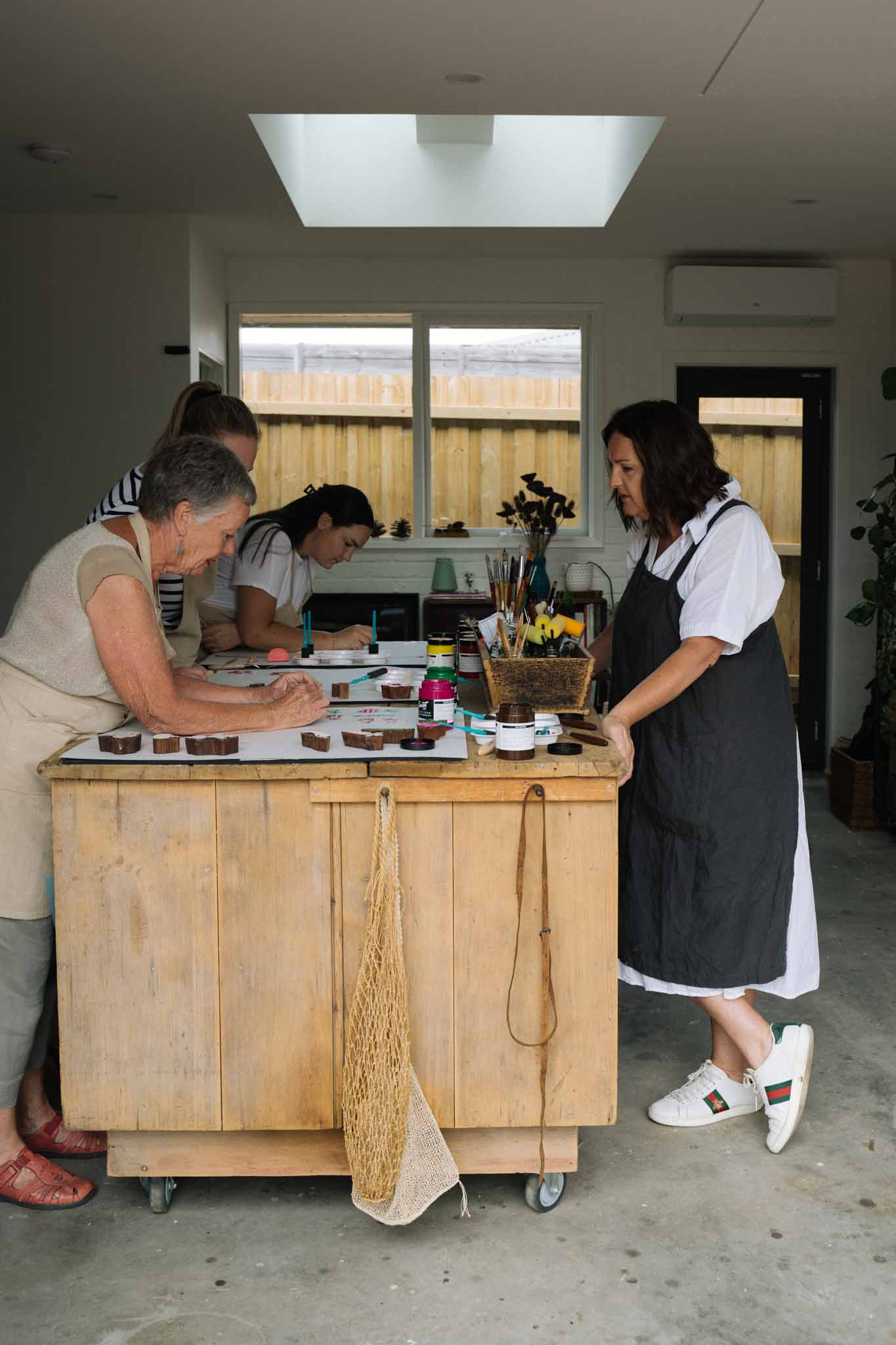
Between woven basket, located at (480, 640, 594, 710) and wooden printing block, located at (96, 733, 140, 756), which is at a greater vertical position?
woven basket, located at (480, 640, 594, 710)

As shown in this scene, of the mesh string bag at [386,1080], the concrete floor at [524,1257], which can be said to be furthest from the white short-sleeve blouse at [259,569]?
the concrete floor at [524,1257]

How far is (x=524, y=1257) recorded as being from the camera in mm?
2357

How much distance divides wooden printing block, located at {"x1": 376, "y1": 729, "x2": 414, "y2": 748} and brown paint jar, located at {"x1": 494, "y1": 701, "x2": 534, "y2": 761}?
0.19 meters

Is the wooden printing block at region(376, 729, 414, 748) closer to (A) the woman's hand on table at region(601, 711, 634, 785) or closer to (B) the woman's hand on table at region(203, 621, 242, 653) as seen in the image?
(A) the woman's hand on table at region(601, 711, 634, 785)

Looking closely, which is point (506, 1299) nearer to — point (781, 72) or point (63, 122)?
point (781, 72)

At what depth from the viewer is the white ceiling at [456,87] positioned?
348 centimetres

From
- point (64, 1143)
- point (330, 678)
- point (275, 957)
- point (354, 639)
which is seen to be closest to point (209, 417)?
point (330, 678)

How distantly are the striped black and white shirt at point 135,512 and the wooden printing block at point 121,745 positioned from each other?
0.56m

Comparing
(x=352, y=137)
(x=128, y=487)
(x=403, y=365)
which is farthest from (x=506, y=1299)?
(x=403, y=365)

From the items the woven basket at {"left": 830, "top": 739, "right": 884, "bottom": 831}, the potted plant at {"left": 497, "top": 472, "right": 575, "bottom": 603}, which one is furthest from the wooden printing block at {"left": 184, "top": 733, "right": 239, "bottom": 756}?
the woven basket at {"left": 830, "top": 739, "right": 884, "bottom": 831}

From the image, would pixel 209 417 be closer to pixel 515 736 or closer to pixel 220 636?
pixel 220 636

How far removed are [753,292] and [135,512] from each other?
15.6 feet

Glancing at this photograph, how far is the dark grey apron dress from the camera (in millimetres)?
2662

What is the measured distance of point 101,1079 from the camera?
2.41 metres
